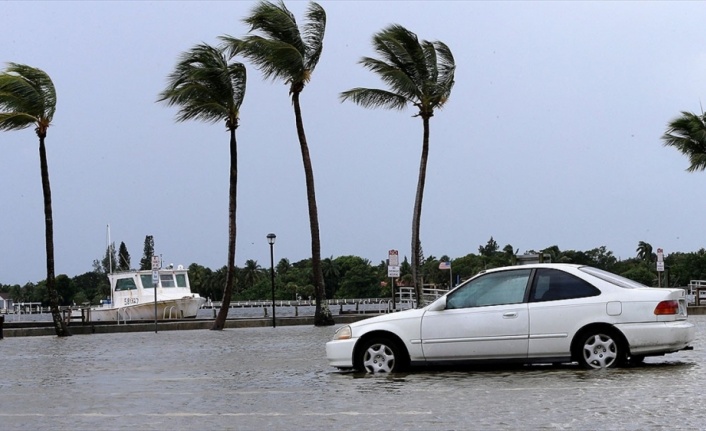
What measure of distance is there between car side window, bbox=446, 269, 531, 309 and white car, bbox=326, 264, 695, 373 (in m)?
0.01

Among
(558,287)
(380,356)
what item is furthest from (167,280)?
(558,287)

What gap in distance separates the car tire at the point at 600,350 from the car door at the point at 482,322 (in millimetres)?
732

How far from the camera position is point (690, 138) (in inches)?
2051

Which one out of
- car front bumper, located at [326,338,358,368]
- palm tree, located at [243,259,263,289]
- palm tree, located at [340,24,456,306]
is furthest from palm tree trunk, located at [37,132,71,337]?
palm tree, located at [243,259,263,289]

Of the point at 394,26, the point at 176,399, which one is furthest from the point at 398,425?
the point at 394,26

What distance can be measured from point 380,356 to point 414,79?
26443 millimetres

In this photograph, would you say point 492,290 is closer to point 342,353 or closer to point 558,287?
point 558,287

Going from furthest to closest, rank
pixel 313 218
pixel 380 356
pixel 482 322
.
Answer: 1. pixel 313 218
2. pixel 380 356
3. pixel 482 322

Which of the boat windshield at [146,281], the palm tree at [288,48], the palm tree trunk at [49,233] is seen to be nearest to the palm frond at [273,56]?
the palm tree at [288,48]

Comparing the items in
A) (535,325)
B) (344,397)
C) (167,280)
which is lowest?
(344,397)

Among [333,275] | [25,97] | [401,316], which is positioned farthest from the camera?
[333,275]

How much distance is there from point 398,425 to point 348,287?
14709 cm

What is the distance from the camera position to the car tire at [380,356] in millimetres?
15367

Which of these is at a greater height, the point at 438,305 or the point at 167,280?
the point at 167,280
